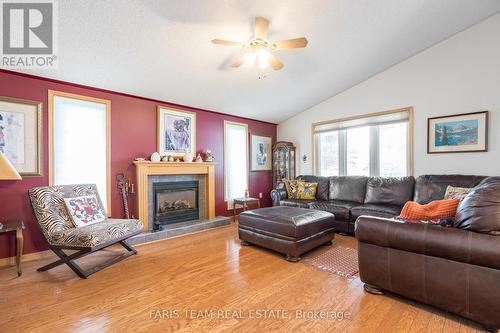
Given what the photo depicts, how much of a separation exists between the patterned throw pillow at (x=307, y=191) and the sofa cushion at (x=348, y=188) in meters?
0.33

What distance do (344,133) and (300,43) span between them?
2.97 metres

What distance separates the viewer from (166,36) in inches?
111

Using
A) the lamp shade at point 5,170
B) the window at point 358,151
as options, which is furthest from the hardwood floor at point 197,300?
the window at point 358,151

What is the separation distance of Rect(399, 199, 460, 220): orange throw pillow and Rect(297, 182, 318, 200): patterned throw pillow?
2.77 m

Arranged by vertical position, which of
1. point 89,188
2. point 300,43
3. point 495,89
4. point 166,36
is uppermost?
point 166,36

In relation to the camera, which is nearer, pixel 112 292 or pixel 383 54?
pixel 112 292

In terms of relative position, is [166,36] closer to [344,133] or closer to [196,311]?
[196,311]

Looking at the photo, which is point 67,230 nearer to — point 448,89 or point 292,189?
point 292,189

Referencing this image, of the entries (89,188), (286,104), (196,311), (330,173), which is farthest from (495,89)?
(89,188)

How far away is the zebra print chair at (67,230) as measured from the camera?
2482 millimetres

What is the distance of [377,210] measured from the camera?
3604 millimetres

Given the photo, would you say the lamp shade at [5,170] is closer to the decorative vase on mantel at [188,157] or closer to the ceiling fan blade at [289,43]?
the decorative vase on mantel at [188,157]

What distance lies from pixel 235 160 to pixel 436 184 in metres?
3.66


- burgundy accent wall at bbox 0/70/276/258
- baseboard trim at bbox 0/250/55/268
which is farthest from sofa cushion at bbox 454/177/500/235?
baseboard trim at bbox 0/250/55/268
